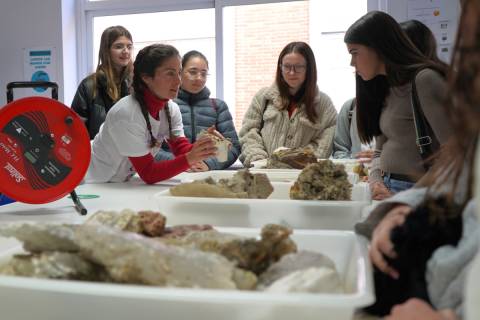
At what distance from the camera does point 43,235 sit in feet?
1.78

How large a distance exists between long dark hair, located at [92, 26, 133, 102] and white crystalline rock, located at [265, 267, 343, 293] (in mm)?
2711

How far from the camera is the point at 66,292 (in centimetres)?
47

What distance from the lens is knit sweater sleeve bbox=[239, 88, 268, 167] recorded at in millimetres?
2949

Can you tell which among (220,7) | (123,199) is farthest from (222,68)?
(123,199)

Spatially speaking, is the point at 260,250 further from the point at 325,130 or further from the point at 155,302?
the point at 325,130

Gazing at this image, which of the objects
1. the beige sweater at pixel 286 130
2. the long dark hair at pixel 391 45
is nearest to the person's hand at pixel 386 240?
the long dark hair at pixel 391 45

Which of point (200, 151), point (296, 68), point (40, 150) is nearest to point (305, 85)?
point (296, 68)

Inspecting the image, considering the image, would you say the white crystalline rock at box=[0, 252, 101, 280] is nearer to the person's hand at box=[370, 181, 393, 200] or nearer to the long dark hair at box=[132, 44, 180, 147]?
the person's hand at box=[370, 181, 393, 200]

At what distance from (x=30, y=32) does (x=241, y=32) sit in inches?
70.8

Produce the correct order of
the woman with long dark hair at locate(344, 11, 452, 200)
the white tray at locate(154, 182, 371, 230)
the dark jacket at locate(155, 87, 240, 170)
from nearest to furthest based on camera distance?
the white tray at locate(154, 182, 371, 230)
the woman with long dark hair at locate(344, 11, 452, 200)
the dark jacket at locate(155, 87, 240, 170)

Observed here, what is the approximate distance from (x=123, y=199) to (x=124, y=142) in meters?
0.49

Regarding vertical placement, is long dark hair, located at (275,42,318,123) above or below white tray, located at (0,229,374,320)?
above

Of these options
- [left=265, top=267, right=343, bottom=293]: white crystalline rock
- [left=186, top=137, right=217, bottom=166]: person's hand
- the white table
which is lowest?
the white table


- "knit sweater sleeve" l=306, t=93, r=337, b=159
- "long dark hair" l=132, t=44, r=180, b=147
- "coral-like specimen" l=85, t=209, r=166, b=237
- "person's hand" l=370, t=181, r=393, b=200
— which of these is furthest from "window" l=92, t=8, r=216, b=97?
"coral-like specimen" l=85, t=209, r=166, b=237
